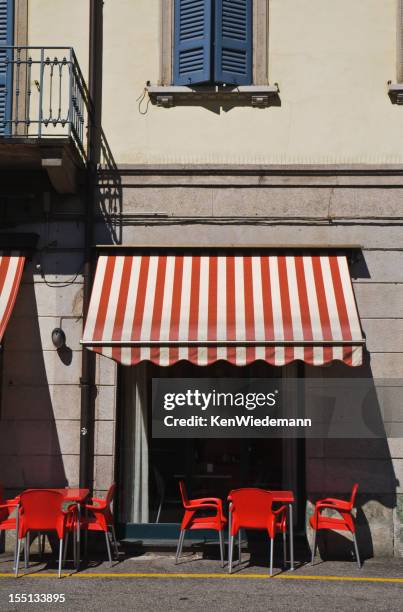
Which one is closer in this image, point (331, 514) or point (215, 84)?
point (331, 514)

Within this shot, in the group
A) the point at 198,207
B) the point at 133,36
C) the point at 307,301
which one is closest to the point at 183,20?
the point at 133,36

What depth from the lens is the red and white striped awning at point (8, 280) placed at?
9383 millimetres

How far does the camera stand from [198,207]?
34.2 ft

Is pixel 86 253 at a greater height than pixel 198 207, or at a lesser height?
lesser

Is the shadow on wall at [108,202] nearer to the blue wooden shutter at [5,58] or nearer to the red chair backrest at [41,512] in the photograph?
the blue wooden shutter at [5,58]

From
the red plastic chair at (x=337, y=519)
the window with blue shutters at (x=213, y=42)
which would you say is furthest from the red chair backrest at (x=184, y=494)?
the window with blue shutters at (x=213, y=42)

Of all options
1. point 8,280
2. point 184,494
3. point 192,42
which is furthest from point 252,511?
point 192,42

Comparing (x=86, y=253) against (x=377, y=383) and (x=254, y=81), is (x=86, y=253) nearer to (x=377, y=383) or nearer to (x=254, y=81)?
(x=254, y=81)

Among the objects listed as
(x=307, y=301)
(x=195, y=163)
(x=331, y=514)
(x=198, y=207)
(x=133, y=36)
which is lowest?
(x=331, y=514)

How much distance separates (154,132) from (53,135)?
5.17 ft

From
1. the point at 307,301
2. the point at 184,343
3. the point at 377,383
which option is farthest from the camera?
the point at 377,383

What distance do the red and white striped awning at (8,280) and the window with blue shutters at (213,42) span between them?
3.53 metres

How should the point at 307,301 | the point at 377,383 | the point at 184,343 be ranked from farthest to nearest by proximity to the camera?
the point at 377,383, the point at 307,301, the point at 184,343

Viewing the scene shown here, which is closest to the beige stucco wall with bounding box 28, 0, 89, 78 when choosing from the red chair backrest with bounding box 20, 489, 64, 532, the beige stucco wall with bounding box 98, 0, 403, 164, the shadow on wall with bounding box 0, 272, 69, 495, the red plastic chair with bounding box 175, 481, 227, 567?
the beige stucco wall with bounding box 98, 0, 403, 164
